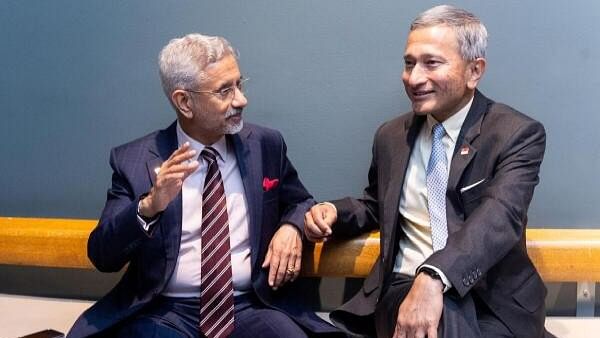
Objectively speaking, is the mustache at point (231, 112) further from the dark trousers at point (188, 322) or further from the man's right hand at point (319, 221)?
the dark trousers at point (188, 322)

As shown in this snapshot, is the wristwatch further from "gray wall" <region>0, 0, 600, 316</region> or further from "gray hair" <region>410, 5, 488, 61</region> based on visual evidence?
"gray wall" <region>0, 0, 600, 316</region>

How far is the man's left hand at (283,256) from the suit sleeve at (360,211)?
14 centimetres

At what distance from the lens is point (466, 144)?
2.15 m

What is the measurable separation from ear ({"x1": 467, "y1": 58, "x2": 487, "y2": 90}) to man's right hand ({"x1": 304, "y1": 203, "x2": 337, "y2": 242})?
0.56 metres

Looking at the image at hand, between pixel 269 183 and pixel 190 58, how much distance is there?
1.51ft

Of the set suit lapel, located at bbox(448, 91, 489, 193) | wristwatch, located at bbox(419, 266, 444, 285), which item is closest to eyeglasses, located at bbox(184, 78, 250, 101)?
suit lapel, located at bbox(448, 91, 489, 193)

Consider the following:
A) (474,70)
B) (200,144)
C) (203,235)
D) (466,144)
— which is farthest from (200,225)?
(474,70)

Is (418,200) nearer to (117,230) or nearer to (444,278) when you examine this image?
(444,278)

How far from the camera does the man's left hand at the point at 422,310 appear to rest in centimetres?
187

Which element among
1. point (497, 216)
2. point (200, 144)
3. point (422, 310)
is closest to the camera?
point (422, 310)

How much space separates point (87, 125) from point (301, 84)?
0.81 meters

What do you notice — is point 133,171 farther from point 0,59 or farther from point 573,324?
point 573,324

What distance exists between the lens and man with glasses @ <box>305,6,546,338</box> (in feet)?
6.31

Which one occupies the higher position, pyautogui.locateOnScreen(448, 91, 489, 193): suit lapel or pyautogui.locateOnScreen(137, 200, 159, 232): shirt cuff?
pyautogui.locateOnScreen(448, 91, 489, 193): suit lapel
